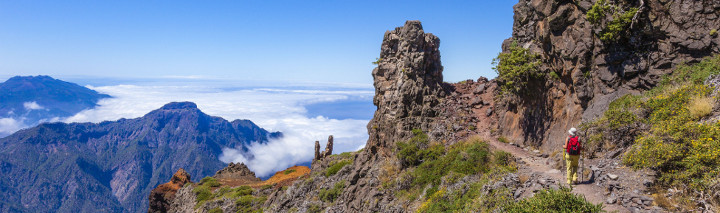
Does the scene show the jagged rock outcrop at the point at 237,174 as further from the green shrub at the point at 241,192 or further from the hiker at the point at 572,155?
the hiker at the point at 572,155

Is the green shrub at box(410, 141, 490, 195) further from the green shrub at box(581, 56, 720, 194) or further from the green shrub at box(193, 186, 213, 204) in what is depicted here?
the green shrub at box(193, 186, 213, 204)

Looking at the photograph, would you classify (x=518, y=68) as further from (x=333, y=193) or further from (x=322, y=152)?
(x=322, y=152)

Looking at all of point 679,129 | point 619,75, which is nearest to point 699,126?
point 679,129

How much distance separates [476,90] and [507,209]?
790 inches

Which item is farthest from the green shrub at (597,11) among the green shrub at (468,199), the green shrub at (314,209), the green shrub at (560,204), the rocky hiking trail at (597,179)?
the green shrub at (314,209)

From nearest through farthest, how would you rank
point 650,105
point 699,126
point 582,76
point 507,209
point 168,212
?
1. point 699,126
2. point 507,209
3. point 650,105
4. point 582,76
5. point 168,212

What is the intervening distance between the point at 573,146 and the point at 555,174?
2.68 meters

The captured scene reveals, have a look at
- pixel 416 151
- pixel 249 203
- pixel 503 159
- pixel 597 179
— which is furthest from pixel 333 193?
pixel 597 179

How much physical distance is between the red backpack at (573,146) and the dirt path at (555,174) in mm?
1102

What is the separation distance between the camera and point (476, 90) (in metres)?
29.4

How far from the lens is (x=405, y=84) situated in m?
25.5

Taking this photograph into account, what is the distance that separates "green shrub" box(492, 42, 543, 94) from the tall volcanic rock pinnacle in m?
5.80

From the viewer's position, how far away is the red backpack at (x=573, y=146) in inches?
413

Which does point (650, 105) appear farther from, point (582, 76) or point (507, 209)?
point (507, 209)
